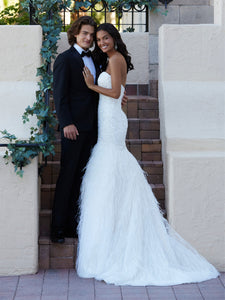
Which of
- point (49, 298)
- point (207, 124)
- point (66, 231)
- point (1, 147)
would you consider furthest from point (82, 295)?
point (207, 124)

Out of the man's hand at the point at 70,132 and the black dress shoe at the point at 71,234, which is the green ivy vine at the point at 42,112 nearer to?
the man's hand at the point at 70,132

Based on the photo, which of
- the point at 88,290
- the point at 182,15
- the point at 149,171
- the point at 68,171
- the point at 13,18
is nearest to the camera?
the point at 88,290

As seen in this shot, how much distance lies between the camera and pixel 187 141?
462cm

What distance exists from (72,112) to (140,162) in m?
0.96

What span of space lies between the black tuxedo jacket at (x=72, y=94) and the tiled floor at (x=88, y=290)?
48.8 inches

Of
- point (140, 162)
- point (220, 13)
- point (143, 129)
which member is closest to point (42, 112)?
point (140, 162)

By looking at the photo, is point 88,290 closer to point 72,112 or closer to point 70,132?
point 70,132

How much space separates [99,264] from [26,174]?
0.92 metres

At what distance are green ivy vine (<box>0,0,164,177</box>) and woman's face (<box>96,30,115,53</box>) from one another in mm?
489

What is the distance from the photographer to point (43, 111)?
4.43m

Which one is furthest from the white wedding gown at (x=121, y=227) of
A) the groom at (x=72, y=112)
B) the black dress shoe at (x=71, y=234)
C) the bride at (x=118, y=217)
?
the black dress shoe at (x=71, y=234)

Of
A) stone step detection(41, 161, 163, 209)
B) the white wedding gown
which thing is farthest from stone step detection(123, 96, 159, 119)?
the white wedding gown

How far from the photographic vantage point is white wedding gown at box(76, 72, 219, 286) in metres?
4.21

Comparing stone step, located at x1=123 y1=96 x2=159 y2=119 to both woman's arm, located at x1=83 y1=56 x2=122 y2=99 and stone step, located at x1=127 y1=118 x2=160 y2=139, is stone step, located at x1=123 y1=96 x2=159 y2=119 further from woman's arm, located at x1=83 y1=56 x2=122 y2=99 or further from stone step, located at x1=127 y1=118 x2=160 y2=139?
woman's arm, located at x1=83 y1=56 x2=122 y2=99
